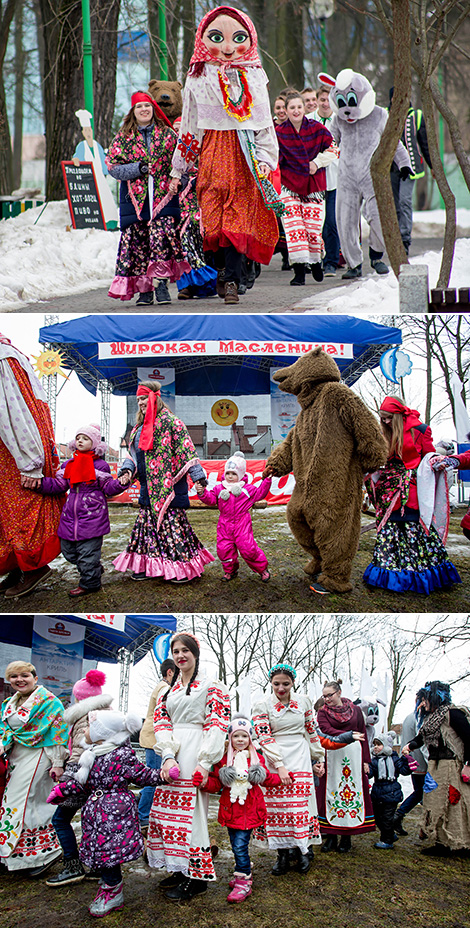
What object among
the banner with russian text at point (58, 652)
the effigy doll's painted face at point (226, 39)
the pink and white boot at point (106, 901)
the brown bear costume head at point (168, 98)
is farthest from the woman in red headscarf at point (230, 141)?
the pink and white boot at point (106, 901)

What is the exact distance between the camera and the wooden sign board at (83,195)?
8.96 meters

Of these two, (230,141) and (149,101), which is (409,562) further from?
(149,101)

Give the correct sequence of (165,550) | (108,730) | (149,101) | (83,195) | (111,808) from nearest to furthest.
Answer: (111,808)
(108,730)
(165,550)
(149,101)
(83,195)

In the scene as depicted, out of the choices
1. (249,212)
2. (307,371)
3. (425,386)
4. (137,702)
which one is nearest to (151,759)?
(137,702)

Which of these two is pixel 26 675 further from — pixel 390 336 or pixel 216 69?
pixel 216 69

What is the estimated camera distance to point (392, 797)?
5.31 m

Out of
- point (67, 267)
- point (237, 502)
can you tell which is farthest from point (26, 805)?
point (67, 267)

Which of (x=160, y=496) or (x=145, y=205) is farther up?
(x=145, y=205)

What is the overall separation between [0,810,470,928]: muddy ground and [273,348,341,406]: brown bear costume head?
275cm

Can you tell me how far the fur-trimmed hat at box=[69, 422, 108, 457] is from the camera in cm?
539

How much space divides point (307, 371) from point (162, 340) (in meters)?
1.01

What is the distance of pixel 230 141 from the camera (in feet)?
19.6

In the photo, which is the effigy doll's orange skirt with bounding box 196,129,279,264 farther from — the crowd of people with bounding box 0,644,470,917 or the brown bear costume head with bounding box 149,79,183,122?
the crowd of people with bounding box 0,644,470,917

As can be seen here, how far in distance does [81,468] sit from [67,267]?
314cm
